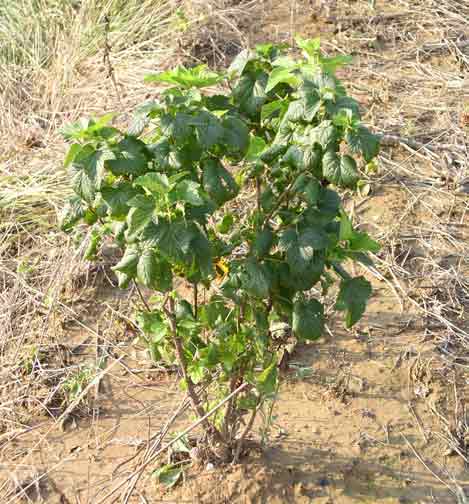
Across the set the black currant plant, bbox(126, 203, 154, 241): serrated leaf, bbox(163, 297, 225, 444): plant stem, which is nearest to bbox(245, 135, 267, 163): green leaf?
the black currant plant

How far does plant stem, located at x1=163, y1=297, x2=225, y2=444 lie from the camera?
2361 mm

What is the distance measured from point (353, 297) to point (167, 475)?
1.22 meters

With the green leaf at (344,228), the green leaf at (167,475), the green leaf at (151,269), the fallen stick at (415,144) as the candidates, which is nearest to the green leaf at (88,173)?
the green leaf at (151,269)

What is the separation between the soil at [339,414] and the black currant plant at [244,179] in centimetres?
70

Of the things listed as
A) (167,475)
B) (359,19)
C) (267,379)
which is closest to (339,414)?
(167,475)

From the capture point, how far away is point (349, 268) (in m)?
3.69

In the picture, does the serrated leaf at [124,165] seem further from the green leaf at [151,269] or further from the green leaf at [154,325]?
the green leaf at [154,325]

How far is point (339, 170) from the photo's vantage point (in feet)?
6.01

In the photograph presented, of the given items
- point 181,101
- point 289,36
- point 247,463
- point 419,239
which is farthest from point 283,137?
point 289,36

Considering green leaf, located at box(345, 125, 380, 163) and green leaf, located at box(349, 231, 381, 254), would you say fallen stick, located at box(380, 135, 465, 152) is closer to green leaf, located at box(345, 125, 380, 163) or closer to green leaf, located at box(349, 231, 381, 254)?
green leaf, located at box(349, 231, 381, 254)

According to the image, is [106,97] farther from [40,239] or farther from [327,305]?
[327,305]

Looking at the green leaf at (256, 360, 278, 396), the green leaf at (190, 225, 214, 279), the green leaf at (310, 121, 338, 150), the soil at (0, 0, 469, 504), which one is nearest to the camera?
the green leaf at (310, 121, 338, 150)

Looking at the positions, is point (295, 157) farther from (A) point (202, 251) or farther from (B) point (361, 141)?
(A) point (202, 251)

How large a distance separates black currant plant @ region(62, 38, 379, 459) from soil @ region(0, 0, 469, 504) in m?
0.70
